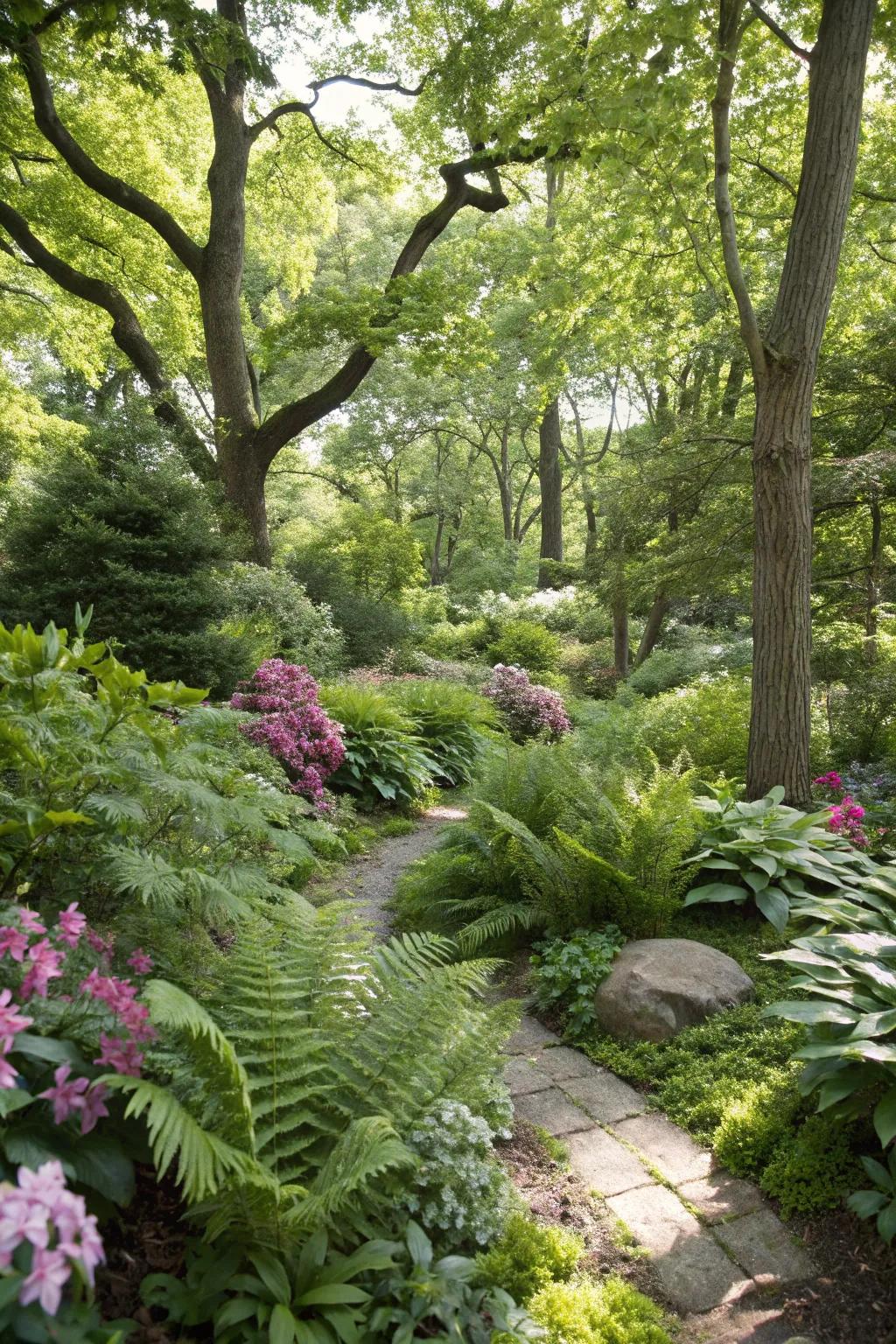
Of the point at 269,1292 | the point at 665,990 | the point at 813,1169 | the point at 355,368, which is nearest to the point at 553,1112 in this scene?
the point at 665,990

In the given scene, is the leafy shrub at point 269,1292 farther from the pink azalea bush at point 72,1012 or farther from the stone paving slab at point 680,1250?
the stone paving slab at point 680,1250

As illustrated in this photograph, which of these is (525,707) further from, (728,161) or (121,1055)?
(121,1055)

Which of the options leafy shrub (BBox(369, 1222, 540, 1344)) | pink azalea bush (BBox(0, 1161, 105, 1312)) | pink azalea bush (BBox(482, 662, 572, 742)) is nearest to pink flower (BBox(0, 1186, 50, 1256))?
pink azalea bush (BBox(0, 1161, 105, 1312))

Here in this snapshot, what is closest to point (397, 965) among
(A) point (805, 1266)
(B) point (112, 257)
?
(A) point (805, 1266)

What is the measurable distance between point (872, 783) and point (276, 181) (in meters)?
13.8

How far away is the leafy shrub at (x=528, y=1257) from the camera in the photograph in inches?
84.6

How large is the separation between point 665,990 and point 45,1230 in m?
3.04

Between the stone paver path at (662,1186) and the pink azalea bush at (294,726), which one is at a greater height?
the pink azalea bush at (294,726)

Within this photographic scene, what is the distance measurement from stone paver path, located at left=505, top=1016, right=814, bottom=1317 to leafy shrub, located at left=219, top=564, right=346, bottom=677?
564cm

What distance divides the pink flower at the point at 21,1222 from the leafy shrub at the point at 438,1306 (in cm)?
105

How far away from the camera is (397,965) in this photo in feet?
8.38

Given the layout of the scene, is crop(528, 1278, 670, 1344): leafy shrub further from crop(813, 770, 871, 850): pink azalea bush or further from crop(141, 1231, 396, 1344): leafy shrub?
crop(813, 770, 871, 850): pink azalea bush

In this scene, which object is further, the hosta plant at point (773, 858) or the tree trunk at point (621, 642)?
the tree trunk at point (621, 642)

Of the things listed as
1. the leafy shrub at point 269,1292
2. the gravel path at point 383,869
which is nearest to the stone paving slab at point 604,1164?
the leafy shrub at point 269,1292
